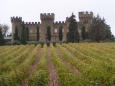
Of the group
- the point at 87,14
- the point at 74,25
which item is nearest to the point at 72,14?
the point at 74,25

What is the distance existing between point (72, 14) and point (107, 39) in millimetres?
10354

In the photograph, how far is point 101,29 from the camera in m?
100

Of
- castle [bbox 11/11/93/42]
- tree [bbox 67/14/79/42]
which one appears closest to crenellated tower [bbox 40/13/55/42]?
castle [bbox 11/11/93/42]

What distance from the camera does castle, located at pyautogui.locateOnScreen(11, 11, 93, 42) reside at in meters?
126

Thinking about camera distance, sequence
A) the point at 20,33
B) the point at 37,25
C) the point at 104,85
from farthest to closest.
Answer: the point at 37,25 → the point at 20,33 → the point at 104,85

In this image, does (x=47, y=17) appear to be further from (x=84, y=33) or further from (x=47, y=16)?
(x=84, y=33)

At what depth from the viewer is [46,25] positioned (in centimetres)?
12862

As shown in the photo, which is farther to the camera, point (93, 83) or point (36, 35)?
point (36, 35)

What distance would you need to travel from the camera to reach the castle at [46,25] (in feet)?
413

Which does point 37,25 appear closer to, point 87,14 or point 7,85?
point 87,14

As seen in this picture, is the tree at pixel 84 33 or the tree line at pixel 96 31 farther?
the tree at pixel 84 33

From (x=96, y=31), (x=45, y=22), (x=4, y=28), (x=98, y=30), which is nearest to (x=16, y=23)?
(x=45, y=22)

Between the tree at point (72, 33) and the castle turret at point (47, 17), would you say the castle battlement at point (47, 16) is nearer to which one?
the castle turret at point (47, 17)

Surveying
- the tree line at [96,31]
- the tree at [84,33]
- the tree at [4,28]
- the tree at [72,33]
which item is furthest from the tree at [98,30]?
the tree at [4,28]
